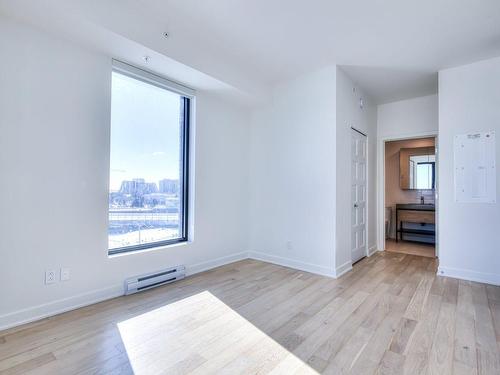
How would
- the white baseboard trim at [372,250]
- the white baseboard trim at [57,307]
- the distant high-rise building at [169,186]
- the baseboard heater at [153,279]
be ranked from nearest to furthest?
the white baseboard trim at [57,307] → the baseboard heater at [153,279] → the distant high-rise building at [169,186] → the white baseboard trim at [372,250]

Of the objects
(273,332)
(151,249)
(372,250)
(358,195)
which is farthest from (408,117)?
(151,249)

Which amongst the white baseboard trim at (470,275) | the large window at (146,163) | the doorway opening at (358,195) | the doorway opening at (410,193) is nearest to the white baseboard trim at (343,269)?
the doorway opening at (358,195)

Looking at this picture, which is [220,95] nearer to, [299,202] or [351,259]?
[299,202]

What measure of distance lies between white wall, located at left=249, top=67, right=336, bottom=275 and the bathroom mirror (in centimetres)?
347

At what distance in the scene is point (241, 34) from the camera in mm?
2895

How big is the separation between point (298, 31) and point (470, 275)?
3.65 metres

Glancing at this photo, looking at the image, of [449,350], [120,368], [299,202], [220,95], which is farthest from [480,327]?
[220,95]

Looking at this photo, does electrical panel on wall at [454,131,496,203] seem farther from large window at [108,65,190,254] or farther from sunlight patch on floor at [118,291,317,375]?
large window at [108,65,190,254]

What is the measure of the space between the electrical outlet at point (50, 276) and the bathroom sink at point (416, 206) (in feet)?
19.9

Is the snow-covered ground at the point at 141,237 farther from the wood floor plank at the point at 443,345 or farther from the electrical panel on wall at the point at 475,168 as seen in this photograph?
the electrical panel on wall at the point at 475,168

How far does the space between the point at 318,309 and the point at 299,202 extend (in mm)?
1655

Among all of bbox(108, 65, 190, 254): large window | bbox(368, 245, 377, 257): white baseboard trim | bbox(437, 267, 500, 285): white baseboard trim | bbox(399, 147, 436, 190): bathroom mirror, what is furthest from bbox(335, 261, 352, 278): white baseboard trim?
bbox(399, 147, 436, 190): bathroom mirror

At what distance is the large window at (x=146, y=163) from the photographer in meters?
2.93

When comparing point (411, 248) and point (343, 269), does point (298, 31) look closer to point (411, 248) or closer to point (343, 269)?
point (343, 269)
